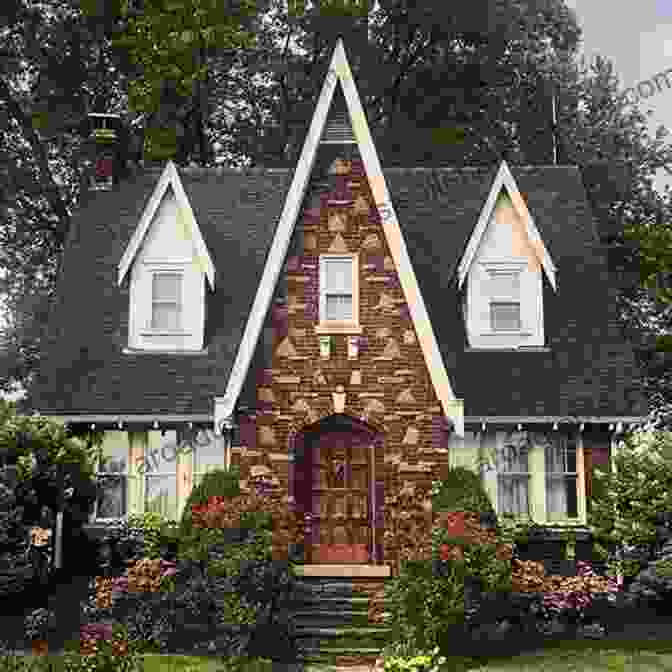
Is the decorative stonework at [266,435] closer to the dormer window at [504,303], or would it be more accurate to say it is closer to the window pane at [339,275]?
the window pane at [339,275]

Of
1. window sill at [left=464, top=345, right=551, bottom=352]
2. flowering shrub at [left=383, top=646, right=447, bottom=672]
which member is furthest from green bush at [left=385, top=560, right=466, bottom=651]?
window sill at [left=464, top=345, right=551, bottom=352]

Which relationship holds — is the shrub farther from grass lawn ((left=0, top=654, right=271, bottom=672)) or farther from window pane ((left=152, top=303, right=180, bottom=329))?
window pane ((left=152, top=303, right=180, bottom=329))

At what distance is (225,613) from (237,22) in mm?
21702

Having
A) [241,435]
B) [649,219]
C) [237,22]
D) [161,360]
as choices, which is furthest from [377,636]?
[237,22]

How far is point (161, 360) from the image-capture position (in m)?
21.4

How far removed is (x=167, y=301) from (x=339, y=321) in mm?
3947

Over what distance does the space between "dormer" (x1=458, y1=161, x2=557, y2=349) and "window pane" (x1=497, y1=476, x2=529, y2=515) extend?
2661mm

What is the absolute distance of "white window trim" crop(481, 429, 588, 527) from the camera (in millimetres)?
20406

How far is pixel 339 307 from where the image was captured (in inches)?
788

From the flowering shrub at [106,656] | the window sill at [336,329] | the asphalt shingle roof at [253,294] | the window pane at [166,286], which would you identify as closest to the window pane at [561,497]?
the asphalt shingle roof at [253,294]

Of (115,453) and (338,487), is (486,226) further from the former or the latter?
(115,453)

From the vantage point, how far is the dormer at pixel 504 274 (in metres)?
21.7

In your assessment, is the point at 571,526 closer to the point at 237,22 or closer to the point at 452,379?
the point at 452,379

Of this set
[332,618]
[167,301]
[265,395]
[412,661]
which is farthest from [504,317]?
[412,661]
